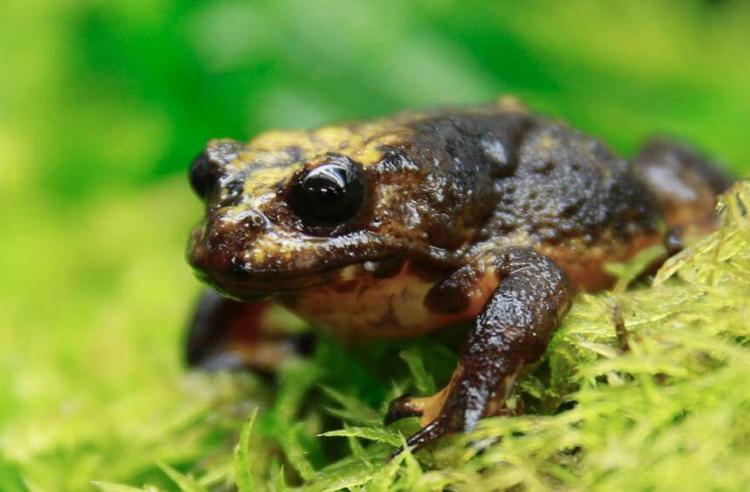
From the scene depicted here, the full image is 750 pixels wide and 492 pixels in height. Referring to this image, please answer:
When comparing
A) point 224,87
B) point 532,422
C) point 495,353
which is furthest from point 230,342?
point 224,87

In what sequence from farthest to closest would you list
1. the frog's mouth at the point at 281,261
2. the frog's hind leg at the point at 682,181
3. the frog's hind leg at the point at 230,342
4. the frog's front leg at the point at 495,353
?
the frog's hind leg at the point at 230,342 → the frog's hind leg at the point at 682,181 → the frog's mouth at the point at 281,261 → the frog's front leg at the point at 495,353

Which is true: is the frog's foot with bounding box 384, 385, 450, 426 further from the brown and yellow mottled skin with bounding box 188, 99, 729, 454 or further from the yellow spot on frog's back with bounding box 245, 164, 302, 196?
the yellow spot on frog's back with bounding box 245, 164, 302, 196

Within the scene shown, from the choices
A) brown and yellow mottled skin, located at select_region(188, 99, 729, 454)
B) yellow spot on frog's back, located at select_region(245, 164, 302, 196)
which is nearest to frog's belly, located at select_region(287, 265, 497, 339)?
brown and yellow mottled skin, located at select_region(188, 99, 729, 454)

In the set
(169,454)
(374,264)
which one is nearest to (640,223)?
(374,264)

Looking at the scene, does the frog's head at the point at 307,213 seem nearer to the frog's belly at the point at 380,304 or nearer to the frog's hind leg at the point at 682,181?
the frog's belly at the point at 380,304

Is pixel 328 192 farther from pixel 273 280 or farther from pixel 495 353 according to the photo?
pixel 495 353

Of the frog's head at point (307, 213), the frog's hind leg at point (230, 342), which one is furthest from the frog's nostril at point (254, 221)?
the frog's hind leg at point (230, 342)

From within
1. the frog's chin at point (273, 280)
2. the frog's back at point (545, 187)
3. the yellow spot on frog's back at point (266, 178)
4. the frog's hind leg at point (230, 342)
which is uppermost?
the frog's back at point (545, 187)
